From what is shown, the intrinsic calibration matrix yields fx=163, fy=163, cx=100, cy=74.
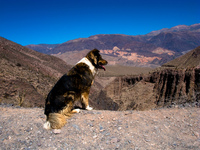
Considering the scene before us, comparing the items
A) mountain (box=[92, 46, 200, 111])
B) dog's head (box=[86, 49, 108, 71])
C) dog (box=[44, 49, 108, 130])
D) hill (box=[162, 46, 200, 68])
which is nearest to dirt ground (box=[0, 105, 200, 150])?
dog (box=[44, 49, 108, 130])

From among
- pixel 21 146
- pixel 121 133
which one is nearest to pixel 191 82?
pixel 121 133

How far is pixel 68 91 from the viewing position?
17.9 ft

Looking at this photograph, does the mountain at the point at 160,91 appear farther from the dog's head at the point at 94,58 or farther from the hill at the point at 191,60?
the hill at the point at 191,60

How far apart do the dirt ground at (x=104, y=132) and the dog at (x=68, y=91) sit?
12.0 inches

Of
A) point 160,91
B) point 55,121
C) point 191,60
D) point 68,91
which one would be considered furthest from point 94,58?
point 191,60

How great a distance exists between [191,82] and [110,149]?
718 cm

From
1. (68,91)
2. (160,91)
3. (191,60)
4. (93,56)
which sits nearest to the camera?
(68,91)

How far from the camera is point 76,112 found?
237 inches

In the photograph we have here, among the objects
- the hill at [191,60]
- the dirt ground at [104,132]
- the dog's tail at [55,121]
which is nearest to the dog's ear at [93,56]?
the dirt ground at [104,132]

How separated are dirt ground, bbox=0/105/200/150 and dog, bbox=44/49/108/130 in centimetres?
30

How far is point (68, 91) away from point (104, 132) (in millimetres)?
1763

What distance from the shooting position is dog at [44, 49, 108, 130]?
5195 millimetres

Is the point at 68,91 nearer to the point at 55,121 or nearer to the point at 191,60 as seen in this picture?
the point at 55,121

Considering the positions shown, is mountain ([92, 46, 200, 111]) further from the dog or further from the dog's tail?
the dog's tail
